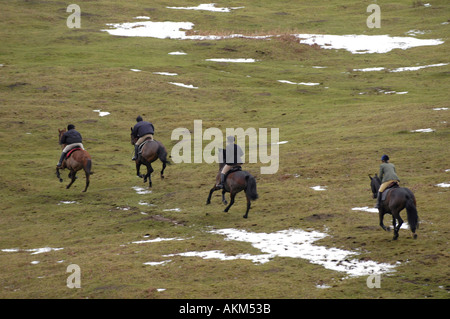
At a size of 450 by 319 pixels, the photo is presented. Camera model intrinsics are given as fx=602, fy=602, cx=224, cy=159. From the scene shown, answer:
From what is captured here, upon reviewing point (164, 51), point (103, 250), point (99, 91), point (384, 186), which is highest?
point (164, 51)

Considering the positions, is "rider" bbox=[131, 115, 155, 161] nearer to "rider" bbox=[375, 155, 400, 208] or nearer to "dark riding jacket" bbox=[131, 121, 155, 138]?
"dark riding jacket" bbox=[131, 121, 155, 138]

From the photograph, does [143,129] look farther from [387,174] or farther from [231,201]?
[387,174]

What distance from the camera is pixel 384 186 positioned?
2309cm

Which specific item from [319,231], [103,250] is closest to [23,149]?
[103,250]

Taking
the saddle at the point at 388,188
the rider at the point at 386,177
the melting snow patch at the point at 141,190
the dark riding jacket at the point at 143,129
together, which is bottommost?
the melting snow patch at the point at 141,190

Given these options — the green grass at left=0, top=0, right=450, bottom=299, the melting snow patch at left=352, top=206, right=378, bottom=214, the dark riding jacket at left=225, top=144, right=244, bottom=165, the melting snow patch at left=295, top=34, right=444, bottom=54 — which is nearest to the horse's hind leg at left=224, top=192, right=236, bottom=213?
the green grass at left=0, top=0, right=450, bottom=299

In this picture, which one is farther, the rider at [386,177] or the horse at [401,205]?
the rider at [386,177]

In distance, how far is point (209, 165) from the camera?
138 ft

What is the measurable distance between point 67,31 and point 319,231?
257ft

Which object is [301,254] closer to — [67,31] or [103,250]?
[103,250]

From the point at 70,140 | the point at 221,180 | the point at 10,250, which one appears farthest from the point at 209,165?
the point at 10,250

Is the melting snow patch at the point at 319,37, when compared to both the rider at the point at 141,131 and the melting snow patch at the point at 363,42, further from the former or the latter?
the rider at the point at 141,131

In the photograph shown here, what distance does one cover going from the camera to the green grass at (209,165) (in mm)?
20469

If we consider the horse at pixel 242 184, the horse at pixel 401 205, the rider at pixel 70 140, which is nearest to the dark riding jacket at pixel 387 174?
the horse at pixel 401 205
